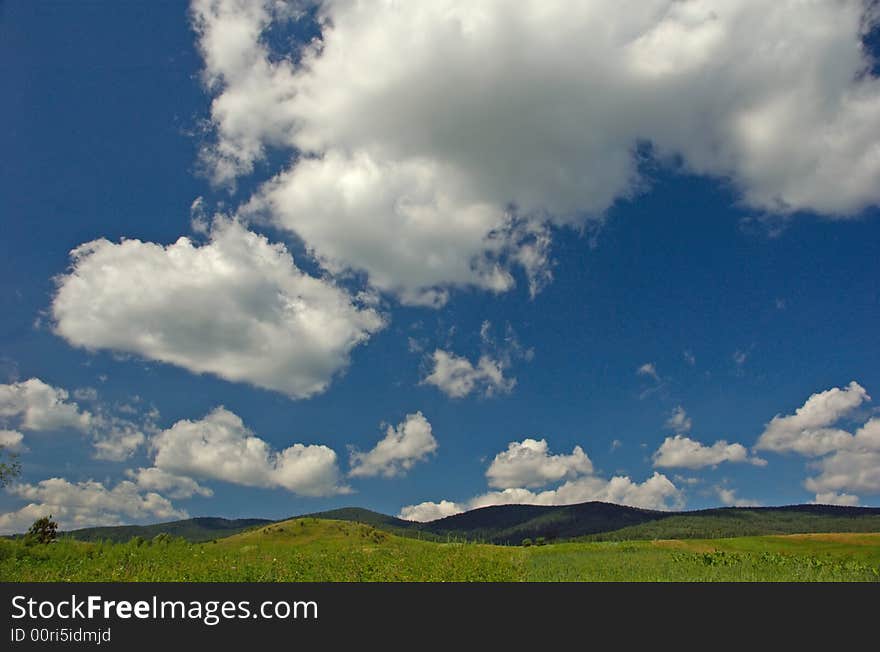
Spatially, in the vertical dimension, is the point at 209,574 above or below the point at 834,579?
above

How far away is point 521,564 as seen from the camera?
100ft

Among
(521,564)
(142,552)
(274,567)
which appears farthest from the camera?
(142,552)

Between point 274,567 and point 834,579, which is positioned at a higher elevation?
point 274,567
